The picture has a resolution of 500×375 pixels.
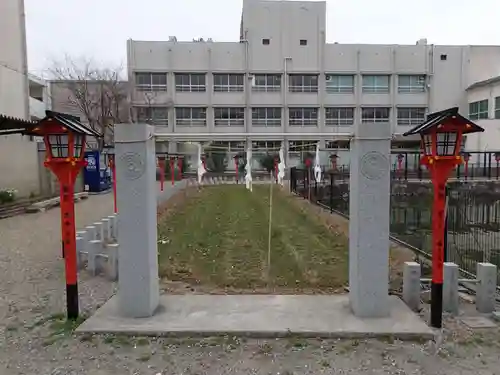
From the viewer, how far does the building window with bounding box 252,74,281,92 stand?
4509cm

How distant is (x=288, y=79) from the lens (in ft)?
148

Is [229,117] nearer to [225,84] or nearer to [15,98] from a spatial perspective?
[225,84]

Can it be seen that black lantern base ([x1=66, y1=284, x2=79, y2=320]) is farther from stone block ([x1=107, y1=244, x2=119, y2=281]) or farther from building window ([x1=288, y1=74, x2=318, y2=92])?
building window ([x1=288, y1=74, x2=318, y2=92])

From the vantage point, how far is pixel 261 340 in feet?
14.8

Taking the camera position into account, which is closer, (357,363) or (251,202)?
(357,363)

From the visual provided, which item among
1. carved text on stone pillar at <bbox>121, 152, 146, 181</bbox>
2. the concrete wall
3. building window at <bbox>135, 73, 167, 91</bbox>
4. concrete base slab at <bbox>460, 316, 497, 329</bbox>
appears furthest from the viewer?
building window at <bbox>135, 73, 167, 91</bbox>

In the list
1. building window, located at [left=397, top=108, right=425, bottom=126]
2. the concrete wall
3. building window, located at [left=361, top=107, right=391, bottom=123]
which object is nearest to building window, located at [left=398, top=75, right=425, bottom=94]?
building window, located at [left=397, top=108, right=425, bottom=126]

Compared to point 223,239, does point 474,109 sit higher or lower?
higher

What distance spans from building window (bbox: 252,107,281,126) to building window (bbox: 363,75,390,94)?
33.4 ft

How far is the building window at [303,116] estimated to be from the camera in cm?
4547

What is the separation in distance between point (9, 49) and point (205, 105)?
24806 millimetres

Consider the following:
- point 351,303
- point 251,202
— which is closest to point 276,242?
point 351,303

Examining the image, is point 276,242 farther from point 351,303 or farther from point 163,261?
point 351,303

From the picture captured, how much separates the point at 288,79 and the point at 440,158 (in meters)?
41.9
